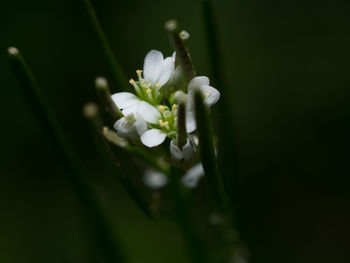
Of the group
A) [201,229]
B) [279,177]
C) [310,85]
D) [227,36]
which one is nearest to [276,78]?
[310,85]

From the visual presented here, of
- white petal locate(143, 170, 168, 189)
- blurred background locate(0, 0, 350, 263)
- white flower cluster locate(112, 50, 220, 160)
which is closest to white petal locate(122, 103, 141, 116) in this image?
white flower cluster locate(112, 50, 220, 160)

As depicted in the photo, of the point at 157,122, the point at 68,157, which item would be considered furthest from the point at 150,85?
the point at 68,157

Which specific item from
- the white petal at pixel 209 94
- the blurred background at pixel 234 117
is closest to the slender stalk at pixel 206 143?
the white petal at pixel 209 94

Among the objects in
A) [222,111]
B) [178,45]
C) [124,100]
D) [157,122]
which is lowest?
[222,111]

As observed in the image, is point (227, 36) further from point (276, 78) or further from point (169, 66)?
point (169, 66)

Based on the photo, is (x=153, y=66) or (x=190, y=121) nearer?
(x=190, y=121)

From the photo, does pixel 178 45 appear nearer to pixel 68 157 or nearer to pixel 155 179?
pixel 68 157
